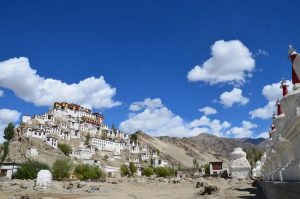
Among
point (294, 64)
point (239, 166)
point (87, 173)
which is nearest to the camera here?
point (294, 64)

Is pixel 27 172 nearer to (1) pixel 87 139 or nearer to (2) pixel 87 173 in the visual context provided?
(2) pixel 87 173

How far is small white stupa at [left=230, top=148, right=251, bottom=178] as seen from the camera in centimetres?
5525

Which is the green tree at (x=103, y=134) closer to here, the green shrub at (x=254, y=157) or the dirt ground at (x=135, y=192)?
the green shrub at (x=254, y=157)

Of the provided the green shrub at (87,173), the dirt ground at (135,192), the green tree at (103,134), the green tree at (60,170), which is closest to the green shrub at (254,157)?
the dirt ground at (135,192)

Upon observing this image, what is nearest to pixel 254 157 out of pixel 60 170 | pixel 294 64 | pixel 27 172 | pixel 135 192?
pixel 60 170

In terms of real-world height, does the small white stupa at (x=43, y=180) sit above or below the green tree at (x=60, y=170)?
below

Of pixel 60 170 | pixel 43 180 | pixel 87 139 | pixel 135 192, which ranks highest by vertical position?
pixel 87 139

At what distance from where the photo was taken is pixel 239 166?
56.0m

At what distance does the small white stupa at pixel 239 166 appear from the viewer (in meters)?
55.2

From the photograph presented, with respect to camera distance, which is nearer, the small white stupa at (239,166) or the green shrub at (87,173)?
the small white stupa at (239,166)

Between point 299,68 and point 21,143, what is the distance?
11889 cm

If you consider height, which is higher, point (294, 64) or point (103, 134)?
point (103, 134)

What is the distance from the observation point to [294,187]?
6391 millimetres

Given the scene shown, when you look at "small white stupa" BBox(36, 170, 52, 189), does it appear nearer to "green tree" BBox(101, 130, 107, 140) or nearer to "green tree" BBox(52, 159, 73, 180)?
"green tree" BBox(52, 159, 73, 180)
